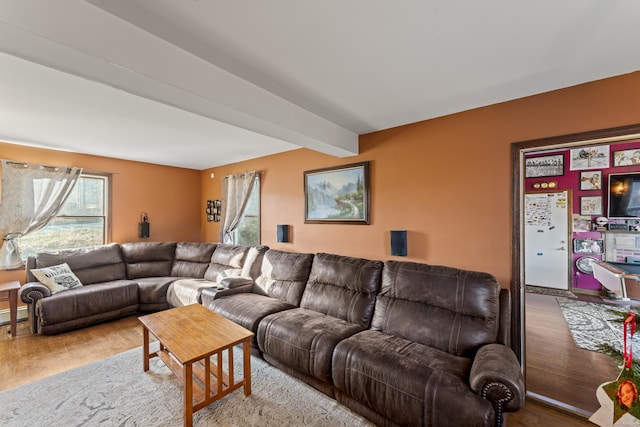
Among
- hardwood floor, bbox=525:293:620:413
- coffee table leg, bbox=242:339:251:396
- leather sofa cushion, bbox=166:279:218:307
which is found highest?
leather sofa cushion, bbox=166:279:218:307

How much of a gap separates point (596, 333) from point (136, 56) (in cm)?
516

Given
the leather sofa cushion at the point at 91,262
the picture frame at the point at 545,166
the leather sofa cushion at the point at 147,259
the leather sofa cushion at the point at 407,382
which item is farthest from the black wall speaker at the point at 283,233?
the picture frame at the point at 545,166

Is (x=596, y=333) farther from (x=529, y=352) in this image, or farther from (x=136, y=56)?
(x=136, y=56)

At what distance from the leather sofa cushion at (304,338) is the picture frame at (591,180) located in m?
5.03

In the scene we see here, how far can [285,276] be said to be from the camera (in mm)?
3260

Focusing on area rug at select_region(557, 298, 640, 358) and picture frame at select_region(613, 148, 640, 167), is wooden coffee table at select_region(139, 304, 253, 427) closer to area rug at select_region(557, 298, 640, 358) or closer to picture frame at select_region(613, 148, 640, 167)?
area rug at select_region(557, 298, 640, 358)

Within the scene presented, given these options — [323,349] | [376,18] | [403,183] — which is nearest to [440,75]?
[376,18]

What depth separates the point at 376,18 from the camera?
4.27 feet

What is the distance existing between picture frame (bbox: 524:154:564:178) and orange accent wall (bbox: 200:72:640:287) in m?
3.22

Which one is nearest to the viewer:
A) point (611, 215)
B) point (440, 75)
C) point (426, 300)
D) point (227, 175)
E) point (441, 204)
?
point (440, 75)

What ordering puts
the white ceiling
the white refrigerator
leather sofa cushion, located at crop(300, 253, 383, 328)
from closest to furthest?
the white ceiling, leather sofa cushion, located at crop(300, 253, 383, 328), the white refrigerator

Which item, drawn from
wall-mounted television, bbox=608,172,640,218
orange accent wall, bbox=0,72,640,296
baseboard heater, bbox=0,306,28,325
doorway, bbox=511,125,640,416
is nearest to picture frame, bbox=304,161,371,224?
orange accent wall, bbox=0,72,640,296

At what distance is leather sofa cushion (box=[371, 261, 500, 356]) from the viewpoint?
201cm

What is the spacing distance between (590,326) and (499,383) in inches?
124
